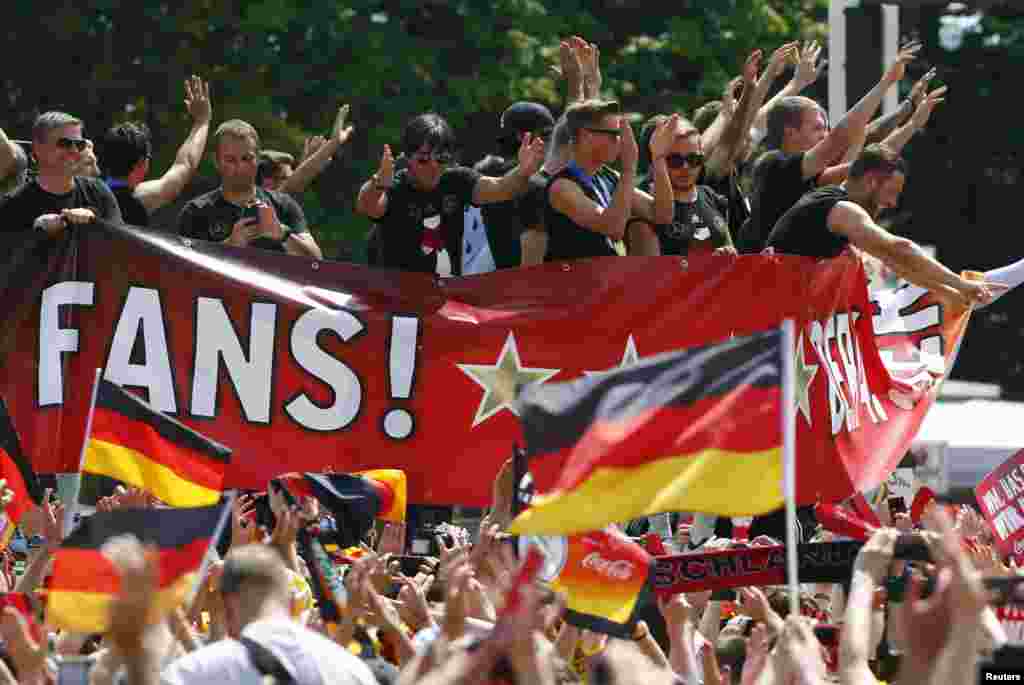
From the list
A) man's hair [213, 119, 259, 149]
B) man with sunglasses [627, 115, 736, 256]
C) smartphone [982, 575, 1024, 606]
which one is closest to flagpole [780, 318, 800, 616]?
smartphone [982, 575, 1024, 606]

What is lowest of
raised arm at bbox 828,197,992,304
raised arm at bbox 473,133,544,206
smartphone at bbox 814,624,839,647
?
smartphone at bbox 814,624,839,647

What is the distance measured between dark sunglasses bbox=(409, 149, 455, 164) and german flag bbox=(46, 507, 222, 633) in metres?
4.01

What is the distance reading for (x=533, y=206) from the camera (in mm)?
10266

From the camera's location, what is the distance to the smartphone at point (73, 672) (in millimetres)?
6938

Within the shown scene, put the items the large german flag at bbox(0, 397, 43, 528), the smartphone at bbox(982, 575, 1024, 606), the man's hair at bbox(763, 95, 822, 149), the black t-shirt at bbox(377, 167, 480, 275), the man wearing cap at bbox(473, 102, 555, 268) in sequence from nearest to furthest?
the smartphone at bbox(982, 575, 1024, 606) → the large german flag at bbox(0, 397, 43, 528) → the man wearing cap at bbox(473, 102, 555, 268) → the black t-shirt at bbox(377, 167, 480, 275) → the man's hair at bbox(763, 95, 822, 149)

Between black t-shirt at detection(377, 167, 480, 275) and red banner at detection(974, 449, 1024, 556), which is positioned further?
black t-shirt at detection(377, 167, 480, 275)

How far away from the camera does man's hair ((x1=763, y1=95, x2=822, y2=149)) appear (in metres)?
11.2

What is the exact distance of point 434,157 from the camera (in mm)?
10609

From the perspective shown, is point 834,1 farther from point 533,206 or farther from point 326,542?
point 326,542

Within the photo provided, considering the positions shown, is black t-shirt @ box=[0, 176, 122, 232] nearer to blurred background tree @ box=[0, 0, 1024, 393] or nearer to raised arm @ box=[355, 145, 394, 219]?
raised arm @ box=[355, 145, 394, 219]

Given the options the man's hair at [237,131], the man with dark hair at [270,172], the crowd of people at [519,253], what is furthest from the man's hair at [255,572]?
the man with dark hair at [270,172]

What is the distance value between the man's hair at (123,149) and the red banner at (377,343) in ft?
2.64

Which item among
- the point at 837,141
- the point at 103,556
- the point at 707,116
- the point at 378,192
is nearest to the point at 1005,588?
the point at 103,556

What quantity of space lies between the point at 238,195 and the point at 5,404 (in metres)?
1.94
